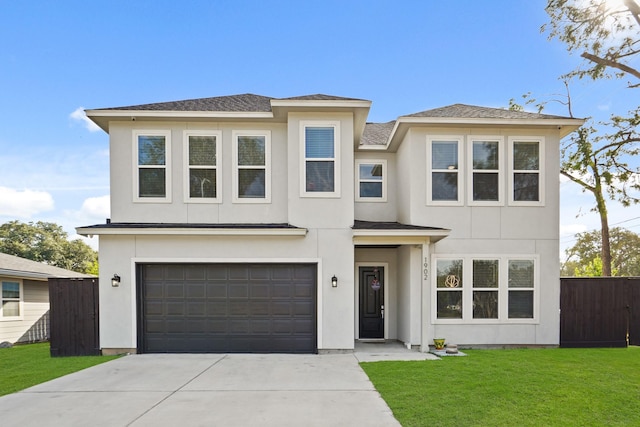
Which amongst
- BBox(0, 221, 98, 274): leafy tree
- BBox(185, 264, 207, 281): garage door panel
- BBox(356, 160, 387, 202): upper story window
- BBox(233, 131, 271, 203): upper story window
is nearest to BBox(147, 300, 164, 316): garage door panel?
BBox(185, 264, 207, 281): garage door panel

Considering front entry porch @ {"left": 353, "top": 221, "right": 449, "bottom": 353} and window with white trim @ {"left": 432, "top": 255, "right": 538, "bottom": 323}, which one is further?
window with white trim @ {"left": 432, "top": 255, "right": 538, "bottom": 323}

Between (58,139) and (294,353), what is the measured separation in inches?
776

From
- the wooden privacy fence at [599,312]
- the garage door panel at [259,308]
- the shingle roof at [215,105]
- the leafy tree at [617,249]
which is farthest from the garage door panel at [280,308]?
the leafy tree at [617,249]

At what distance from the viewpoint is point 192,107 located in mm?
9289

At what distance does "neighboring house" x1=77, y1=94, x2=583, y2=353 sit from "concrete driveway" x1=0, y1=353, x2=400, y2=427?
1174mm

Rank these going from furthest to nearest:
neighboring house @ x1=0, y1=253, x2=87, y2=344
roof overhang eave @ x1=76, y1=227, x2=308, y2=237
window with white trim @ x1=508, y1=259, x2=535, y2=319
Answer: neighboring house @ x1=0, y1=253, x2=87, y2=344
window with white trim @ x1=508, y1=259, x2=535, y2=319
roof overhang eave @ x1=76, y1=227, x2=308, y2=237

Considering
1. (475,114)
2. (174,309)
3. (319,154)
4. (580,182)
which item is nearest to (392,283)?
(319,154)

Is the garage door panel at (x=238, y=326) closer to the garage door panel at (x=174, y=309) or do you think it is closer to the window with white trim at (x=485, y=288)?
the garage door panel at (x=174, y=309)

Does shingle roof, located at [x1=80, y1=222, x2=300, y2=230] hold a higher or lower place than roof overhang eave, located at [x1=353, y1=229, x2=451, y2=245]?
higher

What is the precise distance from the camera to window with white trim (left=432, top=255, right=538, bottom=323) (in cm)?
919

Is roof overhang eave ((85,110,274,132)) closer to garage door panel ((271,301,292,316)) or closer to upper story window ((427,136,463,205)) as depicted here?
upper story window ((427,136,463,205))

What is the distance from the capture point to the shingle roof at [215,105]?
359 inches

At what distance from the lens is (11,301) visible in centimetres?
1323

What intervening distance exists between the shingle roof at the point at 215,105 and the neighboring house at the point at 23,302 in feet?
26.7
